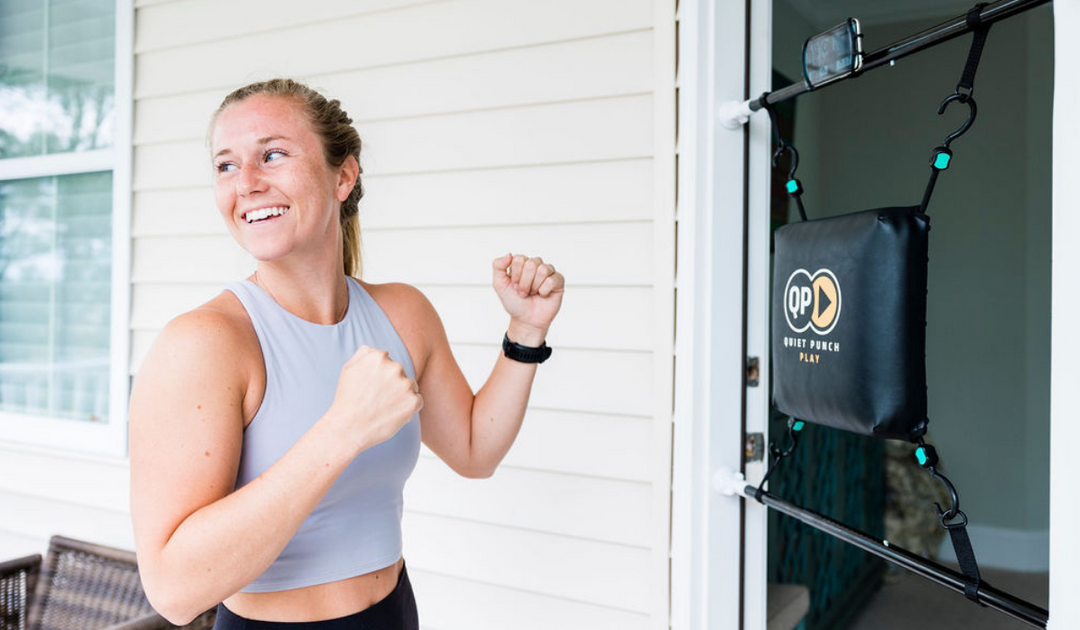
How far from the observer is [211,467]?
97 cm

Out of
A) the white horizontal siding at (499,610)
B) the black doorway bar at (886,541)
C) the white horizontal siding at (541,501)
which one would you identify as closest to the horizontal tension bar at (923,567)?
the black doorway bar at (886,541)

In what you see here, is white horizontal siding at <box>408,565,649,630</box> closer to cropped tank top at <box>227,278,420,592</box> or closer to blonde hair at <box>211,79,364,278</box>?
cropped tank top at <box>227,278,420,592</box>

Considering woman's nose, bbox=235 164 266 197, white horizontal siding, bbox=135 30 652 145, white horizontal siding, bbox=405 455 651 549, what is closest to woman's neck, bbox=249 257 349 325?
woman's nose, bbox=235 164 266 197

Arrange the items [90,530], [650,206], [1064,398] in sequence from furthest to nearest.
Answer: [90,530]
[650,206]
[1064,398]

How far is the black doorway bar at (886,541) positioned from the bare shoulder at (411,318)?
2.18 ft

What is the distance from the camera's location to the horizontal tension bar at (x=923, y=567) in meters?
0.93

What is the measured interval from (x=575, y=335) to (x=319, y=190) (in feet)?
2.51

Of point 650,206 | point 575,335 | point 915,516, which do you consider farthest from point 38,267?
point 915,516

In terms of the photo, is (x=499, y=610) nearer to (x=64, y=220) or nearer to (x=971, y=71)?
(x=971, y=71)

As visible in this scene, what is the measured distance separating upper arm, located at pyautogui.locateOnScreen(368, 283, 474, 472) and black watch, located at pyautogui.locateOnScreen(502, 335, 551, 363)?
101 millimetres

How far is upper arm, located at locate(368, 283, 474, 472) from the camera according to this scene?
1.37 meters

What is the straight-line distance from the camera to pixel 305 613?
1.13 metres

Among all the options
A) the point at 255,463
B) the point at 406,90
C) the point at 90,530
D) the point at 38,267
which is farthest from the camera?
the point at 38,267

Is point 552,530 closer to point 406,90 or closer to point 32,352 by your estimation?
point 406,90
